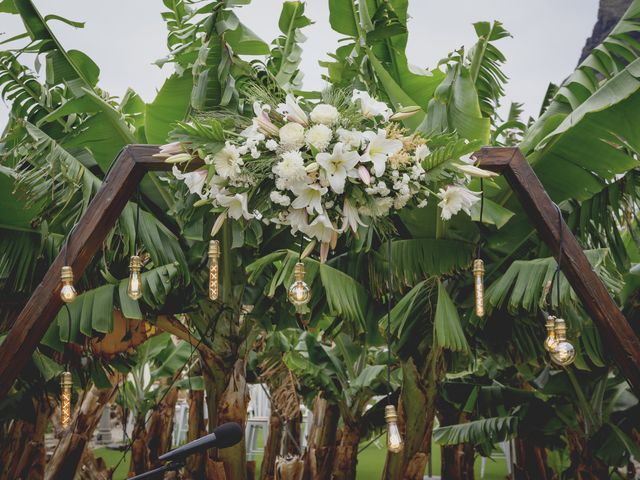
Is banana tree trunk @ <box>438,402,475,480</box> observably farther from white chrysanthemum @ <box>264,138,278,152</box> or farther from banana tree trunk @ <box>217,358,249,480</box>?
white chrysanthemum @ <box>264,138,278,152</box>

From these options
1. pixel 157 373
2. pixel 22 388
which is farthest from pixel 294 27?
pixel 157 373

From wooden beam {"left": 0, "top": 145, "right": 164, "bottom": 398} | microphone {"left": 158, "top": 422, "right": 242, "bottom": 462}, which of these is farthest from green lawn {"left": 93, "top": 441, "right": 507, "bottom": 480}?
microphone {"left": 158, "top": 422, "right": 242, "bottom": 462}

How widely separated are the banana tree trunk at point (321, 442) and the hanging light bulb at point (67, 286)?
6019 millimetres

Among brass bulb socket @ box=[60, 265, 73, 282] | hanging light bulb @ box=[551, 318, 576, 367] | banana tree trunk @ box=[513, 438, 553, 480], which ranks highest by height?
brass bulb socket @ box=[60, 265, 73, 282]

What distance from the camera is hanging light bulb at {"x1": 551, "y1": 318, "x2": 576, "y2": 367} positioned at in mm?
3639

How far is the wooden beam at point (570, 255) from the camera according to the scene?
3.82 metres

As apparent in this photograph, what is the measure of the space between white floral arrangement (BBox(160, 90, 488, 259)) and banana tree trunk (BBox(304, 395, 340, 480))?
630cm

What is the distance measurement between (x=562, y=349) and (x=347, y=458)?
5568mm

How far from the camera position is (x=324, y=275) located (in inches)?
195

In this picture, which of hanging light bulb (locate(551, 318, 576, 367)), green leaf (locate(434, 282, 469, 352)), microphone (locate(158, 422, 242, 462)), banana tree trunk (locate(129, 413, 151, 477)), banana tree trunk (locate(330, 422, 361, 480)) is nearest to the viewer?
microphone (locate(158, 422, 242, 462))

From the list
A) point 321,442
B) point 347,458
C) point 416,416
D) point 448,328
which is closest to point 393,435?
point 448,328

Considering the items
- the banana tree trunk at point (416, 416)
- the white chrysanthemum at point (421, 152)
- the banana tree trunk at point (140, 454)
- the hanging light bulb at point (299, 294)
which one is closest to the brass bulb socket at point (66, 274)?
the hanging light bulb at point (299, 294)

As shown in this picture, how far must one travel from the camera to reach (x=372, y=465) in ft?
49.1

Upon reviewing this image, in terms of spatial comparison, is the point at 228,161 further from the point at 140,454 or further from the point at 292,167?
the point at 140,454
